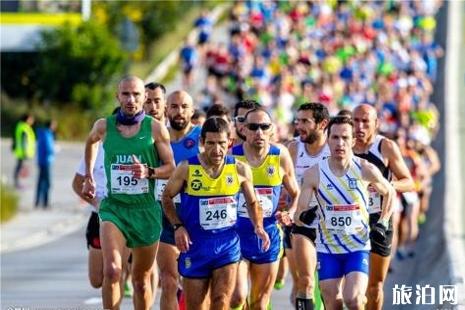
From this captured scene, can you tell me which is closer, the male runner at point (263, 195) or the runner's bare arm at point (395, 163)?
the male runner at point (263, 195)

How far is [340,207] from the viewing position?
1457 centimetres

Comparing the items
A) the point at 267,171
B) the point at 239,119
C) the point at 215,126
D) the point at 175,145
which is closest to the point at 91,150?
the point at 175,145

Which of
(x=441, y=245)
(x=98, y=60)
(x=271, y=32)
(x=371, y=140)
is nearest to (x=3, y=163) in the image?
(x=98, y=60)

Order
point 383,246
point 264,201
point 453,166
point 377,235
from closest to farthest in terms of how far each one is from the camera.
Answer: point 264,201
point 377,235
point 383,246
point 453,166

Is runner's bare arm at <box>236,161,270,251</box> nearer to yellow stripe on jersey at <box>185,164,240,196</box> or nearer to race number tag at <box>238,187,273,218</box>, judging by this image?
yellow stripe on jersey at <box>185,164,240,196</box>

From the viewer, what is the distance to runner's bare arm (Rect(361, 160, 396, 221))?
578 inches

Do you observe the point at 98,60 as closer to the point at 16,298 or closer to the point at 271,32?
the point at 271,32

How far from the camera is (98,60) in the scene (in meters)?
47.7

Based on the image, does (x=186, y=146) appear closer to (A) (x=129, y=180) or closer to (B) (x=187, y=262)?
(A) (x=129, y=180)

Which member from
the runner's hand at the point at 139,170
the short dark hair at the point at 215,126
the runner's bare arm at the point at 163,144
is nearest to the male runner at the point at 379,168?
the runner's bare arm at the point at 163,144

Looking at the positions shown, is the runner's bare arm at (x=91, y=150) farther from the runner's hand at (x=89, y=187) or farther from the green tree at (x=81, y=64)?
the green tree at (x=81, y=64)

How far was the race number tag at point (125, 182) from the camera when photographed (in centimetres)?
1504

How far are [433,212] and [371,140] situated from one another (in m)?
12.3

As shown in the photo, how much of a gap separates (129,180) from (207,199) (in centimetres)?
120
